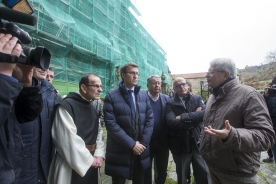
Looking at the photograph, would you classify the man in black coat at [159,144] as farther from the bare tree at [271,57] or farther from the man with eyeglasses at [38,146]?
the bare tree at [271,57]

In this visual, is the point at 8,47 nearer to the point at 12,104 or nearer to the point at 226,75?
the point at 12,104

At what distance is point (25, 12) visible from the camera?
882 mm

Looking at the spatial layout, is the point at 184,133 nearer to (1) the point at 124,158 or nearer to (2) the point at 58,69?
(1) the point at 124,158

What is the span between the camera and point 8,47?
32.8 inches

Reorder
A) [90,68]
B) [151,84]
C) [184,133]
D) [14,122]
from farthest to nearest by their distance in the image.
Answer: [90,68] → [151,84] → [184,133] → [14,122]

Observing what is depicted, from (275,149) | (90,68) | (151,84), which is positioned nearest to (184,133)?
(151,84)

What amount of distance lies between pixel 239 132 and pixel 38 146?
182 cm

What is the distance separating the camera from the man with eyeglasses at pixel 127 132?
2182 millimetres

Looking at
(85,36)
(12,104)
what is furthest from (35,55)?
(85,36)

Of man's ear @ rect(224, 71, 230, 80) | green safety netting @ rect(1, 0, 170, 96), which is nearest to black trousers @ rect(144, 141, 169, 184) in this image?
man's ear @ rect(224, 71, 230, 80)

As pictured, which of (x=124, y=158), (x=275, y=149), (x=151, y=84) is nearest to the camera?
(x=124, y=158)

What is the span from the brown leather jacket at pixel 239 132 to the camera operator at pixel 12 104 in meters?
1.55

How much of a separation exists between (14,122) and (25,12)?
2.33 feet

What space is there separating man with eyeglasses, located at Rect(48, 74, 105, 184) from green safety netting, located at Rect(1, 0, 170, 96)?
6.58 metres
